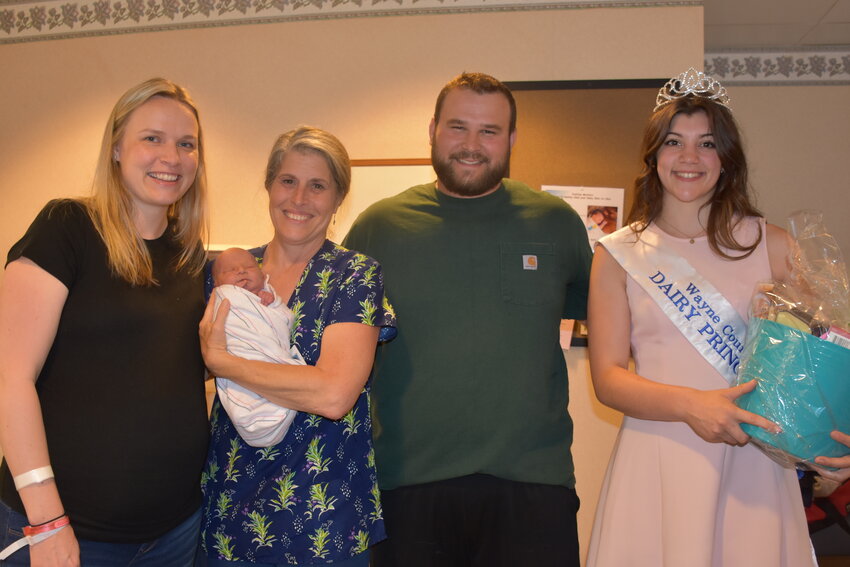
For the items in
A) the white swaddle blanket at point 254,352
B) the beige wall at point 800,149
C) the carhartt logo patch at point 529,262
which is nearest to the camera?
the white swaddle blanket at point 254,352

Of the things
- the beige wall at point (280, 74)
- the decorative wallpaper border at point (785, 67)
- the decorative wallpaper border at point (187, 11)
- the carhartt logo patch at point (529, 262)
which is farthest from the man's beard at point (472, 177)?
the decorative wallpaper border at point (785, 67)

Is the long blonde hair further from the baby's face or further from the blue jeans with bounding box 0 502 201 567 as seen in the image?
the blue jeans with bounding box 0 502 201 567

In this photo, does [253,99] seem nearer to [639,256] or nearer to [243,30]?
[243,30]

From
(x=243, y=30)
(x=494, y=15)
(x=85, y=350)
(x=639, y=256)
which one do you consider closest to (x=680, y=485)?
(x=639, y=256)

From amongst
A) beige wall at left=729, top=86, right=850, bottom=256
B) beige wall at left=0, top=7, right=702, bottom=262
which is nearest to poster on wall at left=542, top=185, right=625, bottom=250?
beige wall at left=0, top=7, right=702, bottom=262

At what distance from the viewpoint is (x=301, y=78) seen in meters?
3.39

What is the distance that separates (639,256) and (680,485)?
56 cm

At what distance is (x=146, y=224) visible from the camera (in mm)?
1552

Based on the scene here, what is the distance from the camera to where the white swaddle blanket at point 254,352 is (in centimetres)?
139

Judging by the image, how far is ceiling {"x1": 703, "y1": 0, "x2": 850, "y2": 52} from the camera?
3.55 metres

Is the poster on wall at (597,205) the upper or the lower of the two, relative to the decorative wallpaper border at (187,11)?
lower

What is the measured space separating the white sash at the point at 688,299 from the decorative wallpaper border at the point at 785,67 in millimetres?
3107

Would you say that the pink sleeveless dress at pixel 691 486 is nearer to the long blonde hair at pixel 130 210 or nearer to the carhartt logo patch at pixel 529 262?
the carhartt logo patch at pixel 529 262

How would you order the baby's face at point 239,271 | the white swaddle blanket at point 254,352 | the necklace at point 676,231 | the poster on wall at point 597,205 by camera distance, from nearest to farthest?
the white swaddle blanket at point 254,352
the baby's face at point 239,271
the necklace at point 676,231
the poster on wall at point 597,205
